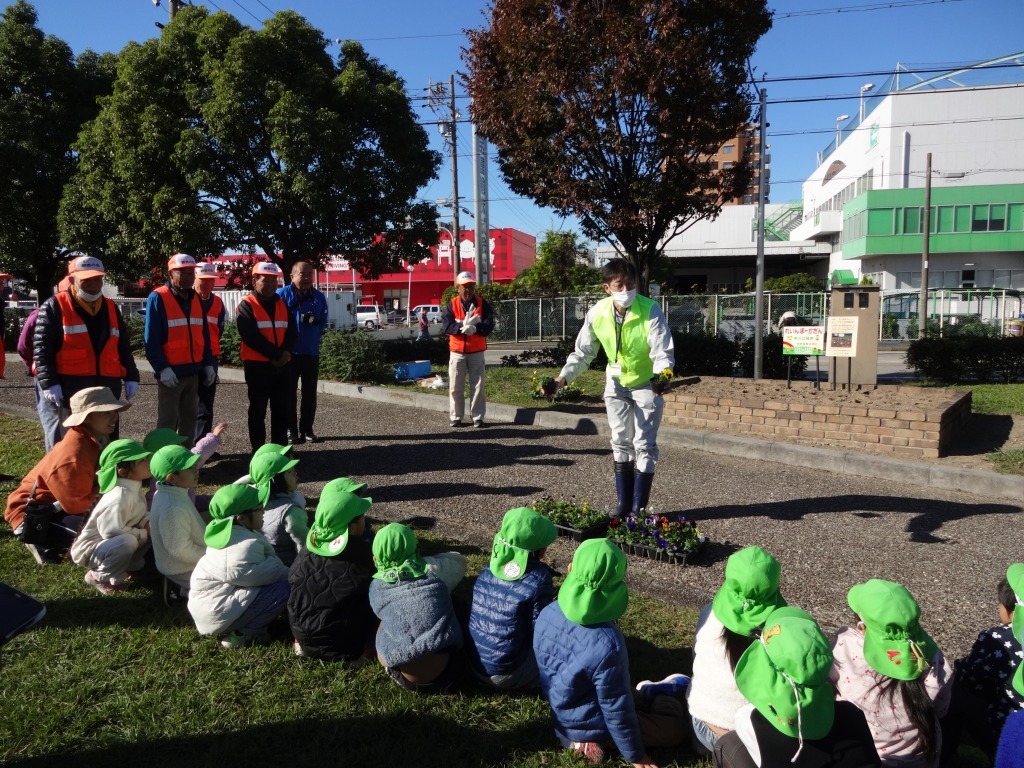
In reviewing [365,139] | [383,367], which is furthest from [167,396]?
[365,139]

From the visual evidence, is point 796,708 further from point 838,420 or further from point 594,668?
point 838,420

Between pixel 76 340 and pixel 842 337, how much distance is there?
809 cm

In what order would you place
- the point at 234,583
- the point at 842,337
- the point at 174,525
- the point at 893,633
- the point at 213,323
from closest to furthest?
the point at 893,633 → the point at 234,583 → the point at 174,525 → the point at 213,323 → the point at 842,337

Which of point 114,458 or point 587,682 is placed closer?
point 587,682

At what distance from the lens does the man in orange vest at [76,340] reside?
5586mm

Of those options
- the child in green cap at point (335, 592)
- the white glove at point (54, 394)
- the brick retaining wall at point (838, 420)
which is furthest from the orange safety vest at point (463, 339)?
the child in green cap at point (335, 592)

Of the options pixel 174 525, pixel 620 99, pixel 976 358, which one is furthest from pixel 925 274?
pixel 174 525

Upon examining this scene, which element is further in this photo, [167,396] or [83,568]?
[167,396]

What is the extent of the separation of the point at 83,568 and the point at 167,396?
2360 mm

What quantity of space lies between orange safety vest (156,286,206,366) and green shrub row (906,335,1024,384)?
11.6m

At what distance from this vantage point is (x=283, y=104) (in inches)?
509

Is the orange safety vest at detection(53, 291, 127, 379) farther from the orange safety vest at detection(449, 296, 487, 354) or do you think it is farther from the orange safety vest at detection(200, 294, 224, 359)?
the orange safety vest at detection(449, 296, 487, 354)

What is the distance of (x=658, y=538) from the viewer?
4.66 metres

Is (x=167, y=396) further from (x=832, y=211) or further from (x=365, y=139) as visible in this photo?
(x=832, y=211)
